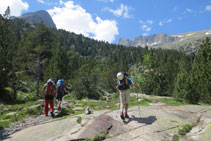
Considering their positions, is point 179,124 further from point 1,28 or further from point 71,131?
point 1,28

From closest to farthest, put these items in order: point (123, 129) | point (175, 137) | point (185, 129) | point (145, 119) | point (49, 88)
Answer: point (175, 137) → point (185, 129) → point (123, 129) → point (145, 119) → point (49, 88)

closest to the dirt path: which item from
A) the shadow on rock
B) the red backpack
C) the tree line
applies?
the shadow on rock

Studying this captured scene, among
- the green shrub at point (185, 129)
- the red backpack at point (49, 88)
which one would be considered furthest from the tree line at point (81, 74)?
the red backpack at point (49, 88)

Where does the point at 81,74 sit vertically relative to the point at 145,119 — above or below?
above

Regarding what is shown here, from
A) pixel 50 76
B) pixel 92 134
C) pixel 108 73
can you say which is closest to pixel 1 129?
pixel 92 134

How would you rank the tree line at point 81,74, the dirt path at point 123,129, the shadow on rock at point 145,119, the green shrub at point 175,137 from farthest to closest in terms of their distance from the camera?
the tree line at point 81,74 → the shadow on rock at point 145,119 → the dirt path at point 123,129 → the green shrub at point 175,137

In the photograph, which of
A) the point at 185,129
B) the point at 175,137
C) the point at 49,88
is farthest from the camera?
the point at 49,88

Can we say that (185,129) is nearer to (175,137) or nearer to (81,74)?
(175,137)

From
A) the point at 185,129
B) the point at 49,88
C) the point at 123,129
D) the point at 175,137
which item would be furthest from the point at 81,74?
the point at 175,137

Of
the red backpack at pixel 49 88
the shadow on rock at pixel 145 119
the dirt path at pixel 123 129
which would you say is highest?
the red backpack at pixel 49 88

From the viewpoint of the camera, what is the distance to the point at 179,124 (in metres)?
6.39

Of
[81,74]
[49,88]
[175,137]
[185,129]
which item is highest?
[81,74]

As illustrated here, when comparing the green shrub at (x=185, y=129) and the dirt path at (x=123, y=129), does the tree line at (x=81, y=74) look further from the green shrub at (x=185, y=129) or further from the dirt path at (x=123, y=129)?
→ the green shrub at (x=185, y=129)

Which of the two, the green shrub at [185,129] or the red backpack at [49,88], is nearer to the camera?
the green shrub at [185,129]
